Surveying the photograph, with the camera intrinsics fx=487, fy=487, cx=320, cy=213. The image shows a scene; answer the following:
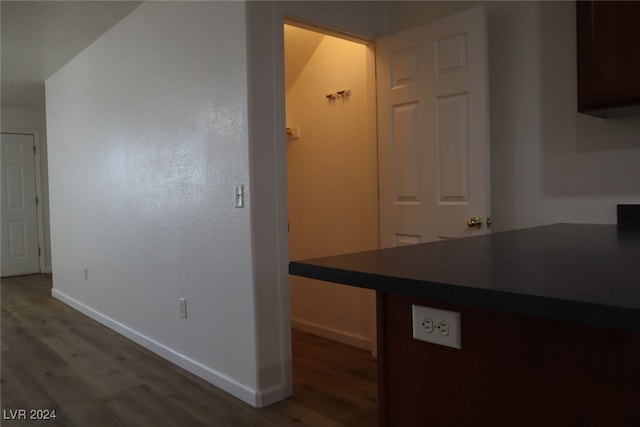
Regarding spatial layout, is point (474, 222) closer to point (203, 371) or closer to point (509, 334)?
point (509, 334)

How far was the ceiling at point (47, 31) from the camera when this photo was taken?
3.33 metres

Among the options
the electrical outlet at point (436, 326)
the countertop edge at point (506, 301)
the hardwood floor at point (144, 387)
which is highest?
the countertop edge at point (506, 301)

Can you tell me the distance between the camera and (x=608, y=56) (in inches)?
70.1

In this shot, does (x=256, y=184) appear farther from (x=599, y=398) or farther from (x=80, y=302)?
(x=80, y=302)

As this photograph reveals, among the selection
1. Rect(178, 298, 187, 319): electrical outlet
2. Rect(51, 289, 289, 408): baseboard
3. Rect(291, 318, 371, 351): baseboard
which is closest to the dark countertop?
Rect(51, 289, 289, 408): baseboard

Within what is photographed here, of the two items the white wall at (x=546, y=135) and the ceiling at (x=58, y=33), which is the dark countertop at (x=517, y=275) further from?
the ceiling at (x=58, y=33)

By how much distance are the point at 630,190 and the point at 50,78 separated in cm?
547

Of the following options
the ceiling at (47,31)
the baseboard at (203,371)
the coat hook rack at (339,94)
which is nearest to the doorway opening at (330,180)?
the coat hook rack at (339,94)

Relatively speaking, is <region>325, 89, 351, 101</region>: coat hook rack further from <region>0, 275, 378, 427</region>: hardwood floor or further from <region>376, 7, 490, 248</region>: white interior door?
<region>0, 275, 378, 427</region>: hardwood floor

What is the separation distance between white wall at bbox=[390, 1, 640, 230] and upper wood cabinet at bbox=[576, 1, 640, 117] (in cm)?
31

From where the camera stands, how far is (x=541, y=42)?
2.35m

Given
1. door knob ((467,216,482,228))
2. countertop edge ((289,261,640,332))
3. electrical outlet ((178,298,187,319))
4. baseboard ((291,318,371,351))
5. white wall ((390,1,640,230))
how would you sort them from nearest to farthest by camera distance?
1. countertop edge ((289,261,640,332))
2. white wall ((390,1,640,230))
3. door knob ((467,216,482,228))
4. electrical outlet ((178,298,187,319))
5. baseboard ((291,318,371,351))

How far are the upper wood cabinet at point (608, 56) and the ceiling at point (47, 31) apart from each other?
9.21 feet

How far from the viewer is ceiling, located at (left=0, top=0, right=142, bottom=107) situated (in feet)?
10.9
